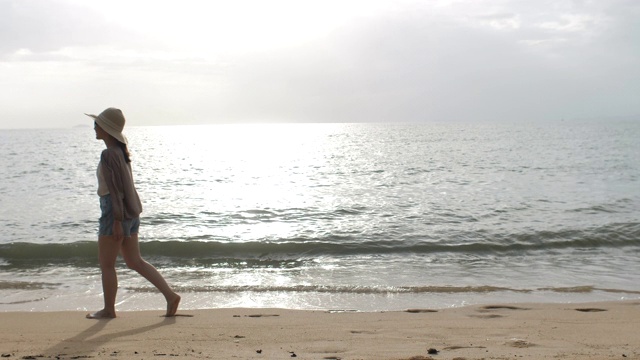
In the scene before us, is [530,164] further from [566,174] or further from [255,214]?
[255,214]

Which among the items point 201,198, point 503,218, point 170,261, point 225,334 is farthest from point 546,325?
point 201,198

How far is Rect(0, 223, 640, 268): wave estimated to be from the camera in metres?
10.3

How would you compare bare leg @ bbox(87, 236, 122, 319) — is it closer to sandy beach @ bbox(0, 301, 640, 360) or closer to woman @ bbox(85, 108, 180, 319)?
woman @ bbox(85, 108, 180, 319)

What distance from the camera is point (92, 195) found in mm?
20469

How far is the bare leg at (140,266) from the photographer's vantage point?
18.5 ft

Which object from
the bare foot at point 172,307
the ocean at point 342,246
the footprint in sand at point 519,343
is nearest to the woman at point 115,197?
the bare foot at point 172,307

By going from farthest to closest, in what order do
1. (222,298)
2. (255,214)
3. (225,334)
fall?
(255,214), (222,298), (225,334)

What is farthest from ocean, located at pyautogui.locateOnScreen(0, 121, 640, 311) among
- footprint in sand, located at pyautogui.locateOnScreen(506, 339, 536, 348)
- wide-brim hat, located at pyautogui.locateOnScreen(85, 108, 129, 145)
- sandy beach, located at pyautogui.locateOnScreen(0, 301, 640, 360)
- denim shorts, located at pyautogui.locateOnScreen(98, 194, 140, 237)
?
wide-brim hat, located at pyautogui.locateOnScreen(85, 108, 129, 145)

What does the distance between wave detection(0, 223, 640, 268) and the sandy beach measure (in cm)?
405

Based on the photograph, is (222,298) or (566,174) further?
(566,174)

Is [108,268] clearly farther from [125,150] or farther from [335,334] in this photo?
[335,334]

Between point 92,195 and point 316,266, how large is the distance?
13178 mm

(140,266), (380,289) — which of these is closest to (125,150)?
(140,266)

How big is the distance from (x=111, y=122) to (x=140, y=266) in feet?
4.42
